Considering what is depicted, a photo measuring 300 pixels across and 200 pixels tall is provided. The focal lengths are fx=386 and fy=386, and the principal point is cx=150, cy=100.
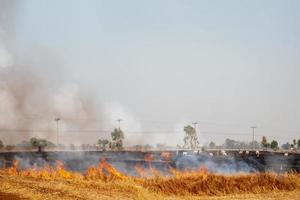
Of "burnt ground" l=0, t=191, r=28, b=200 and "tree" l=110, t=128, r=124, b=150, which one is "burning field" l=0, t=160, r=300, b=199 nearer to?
"burnt ground" l=0, t=191, r=28, b=200

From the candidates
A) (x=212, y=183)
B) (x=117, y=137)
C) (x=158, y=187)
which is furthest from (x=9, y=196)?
(x=117, y=137)

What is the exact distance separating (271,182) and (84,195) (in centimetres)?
1136

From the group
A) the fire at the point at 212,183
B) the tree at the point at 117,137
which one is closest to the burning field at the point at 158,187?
the fire at the point at 212,183

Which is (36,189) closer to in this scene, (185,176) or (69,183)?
(69,183)

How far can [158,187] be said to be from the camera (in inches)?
852

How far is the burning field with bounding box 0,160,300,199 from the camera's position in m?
17.7

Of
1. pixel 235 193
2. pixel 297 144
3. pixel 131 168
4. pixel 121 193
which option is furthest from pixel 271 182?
pixel 297 144

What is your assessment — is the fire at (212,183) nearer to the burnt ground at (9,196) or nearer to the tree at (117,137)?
the burnt ground at (9,196)

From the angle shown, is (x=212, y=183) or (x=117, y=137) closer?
(x=212, y=183)

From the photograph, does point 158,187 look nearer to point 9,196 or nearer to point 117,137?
point 9,196

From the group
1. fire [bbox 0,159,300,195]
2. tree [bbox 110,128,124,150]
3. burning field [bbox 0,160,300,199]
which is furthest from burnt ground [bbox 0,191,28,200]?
tree [bbox 110,128,124,150]

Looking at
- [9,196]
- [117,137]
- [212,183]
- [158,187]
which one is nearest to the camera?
[9,196]

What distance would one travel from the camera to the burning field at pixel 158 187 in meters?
17.7

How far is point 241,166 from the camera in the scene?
135 feet
